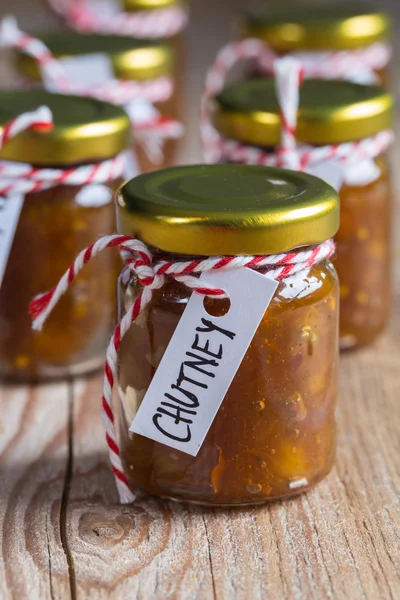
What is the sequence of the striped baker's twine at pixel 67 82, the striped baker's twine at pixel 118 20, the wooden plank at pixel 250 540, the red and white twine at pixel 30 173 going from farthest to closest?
the striped baker's twine at pixel 118 20, the striped baker's twine at pixel 67 82, the red and white twine at pixel 30 173, the wooden plank at pixel 250 540

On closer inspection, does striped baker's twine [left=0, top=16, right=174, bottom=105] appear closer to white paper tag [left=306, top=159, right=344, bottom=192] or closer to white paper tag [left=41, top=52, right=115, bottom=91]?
white paper tag [left=41, top=52, right=115, bottom=91]

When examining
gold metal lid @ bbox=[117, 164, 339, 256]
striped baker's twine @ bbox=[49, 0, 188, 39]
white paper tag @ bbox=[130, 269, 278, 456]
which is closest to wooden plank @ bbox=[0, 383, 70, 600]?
white paper tag @ bbox=[130, 269, 278, 456]

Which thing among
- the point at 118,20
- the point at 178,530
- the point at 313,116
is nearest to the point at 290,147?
the point at 313,116

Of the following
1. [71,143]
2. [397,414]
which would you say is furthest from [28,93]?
[397,414]

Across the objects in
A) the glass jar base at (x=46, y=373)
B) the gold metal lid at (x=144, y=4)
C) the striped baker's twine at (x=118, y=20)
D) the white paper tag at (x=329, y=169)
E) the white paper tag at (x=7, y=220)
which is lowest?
the glass jar base at (x=46, y=373)

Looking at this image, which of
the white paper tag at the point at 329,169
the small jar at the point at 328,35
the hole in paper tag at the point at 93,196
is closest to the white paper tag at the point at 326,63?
the small jar at the point at 328,35

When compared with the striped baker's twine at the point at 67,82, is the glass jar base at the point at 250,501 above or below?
below

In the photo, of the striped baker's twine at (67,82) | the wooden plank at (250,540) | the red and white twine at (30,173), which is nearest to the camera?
the wooden plank at (250,540)

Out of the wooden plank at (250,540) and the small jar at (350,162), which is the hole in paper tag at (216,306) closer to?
the wooden plank at (250,540)
